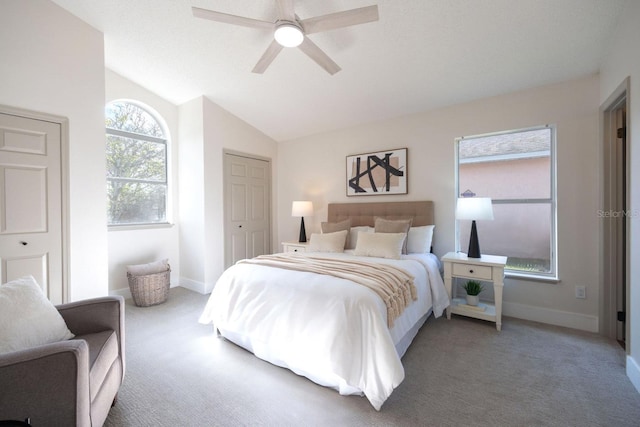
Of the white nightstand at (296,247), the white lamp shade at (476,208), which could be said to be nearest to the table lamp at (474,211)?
the white lamp shade at (476,208)

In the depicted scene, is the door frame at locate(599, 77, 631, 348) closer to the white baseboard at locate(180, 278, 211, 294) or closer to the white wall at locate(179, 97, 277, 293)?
the white wall at locate(179, 97, 277, 293)

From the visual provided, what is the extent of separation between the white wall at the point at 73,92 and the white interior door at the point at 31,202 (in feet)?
0.36

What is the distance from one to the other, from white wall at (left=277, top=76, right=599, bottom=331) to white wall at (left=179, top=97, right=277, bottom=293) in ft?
6.53

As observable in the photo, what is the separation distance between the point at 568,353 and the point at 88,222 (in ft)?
15.4

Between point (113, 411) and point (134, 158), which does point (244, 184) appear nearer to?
point (134, 158)

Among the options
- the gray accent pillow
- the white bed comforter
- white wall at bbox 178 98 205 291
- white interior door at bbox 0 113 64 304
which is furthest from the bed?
white wall at bbox 178 98 205 291

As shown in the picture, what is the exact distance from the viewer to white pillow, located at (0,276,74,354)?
1271 mm

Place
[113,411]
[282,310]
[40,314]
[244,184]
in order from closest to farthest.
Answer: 1. [40,314]
2. [113,411]
3. [282,310]
4. [244,184]

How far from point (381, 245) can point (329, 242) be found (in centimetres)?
72

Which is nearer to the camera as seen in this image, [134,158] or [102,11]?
[102,11]

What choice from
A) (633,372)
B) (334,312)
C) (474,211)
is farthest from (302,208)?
(633,372)

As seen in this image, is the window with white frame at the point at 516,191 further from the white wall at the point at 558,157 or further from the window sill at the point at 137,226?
the window sill at the point at 137,226

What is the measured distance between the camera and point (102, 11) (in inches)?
104

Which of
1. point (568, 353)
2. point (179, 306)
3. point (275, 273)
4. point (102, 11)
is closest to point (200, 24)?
point (102, 11)
